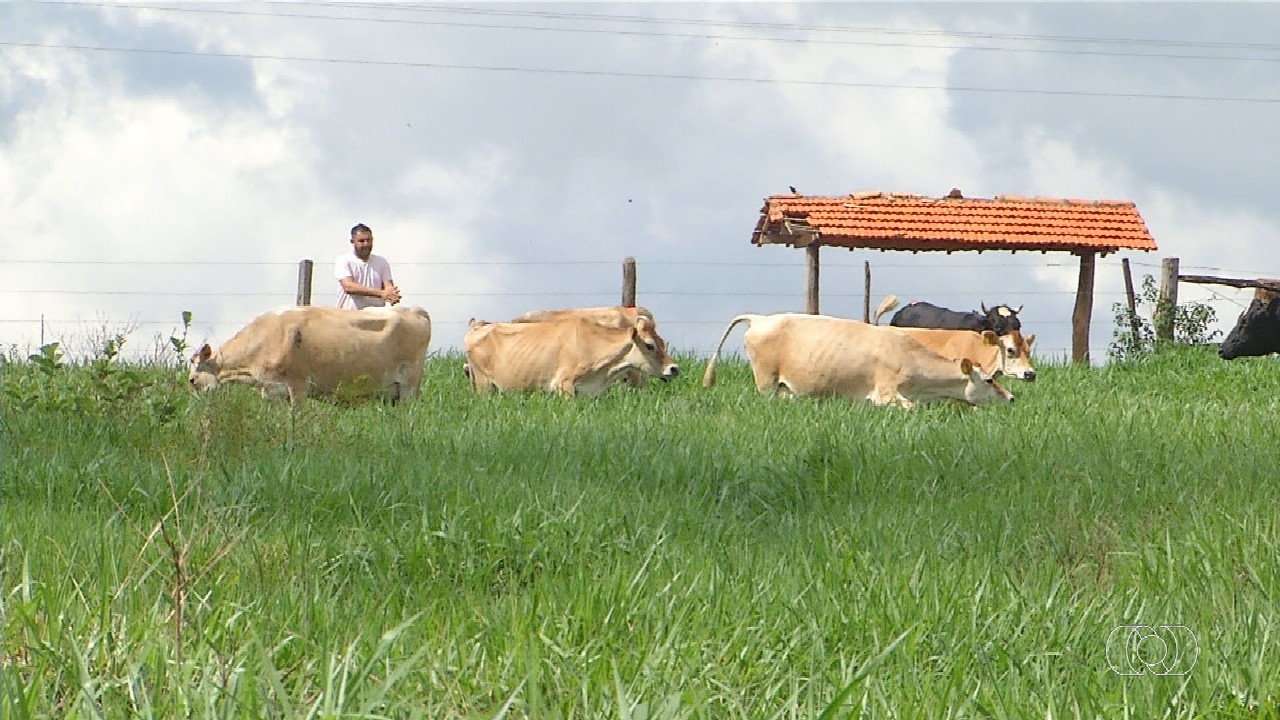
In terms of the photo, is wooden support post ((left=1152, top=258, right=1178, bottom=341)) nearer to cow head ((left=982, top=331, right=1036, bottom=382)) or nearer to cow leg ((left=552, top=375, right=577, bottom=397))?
cow head ((left=982, top=331, right=1036, bottom=382))

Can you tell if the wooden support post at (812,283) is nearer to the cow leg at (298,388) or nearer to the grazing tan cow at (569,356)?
the grazing tan cow at (569,356)

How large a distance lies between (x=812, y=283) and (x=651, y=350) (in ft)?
28.4

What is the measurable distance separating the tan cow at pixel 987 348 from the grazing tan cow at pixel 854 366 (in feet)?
2.55

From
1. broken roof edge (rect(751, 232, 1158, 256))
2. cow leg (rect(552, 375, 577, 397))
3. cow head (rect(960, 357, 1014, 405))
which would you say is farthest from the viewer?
broken roof edge (rect(751, 232, 1158, 256))

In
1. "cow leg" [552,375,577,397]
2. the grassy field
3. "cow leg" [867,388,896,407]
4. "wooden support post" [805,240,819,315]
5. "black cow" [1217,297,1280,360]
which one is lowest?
the grassy field

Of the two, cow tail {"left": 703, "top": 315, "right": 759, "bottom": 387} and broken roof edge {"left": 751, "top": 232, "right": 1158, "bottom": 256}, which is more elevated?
broken roof edge {"left": 751, "top": 232, "right": 1158, "bottom": 256}

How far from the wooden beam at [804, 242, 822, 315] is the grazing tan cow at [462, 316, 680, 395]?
26.6 ft

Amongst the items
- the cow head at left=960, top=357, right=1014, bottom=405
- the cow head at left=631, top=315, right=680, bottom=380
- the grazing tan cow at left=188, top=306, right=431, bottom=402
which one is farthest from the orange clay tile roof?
the grazing tan cow at left=188, top=306, right=431, bottom=402

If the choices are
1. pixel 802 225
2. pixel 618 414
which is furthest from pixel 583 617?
pixel 802 225

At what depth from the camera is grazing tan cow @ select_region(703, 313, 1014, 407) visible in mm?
11430

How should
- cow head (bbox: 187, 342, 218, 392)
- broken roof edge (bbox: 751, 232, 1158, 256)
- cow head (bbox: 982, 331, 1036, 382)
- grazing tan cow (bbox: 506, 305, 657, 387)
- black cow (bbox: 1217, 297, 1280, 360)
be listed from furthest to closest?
broken roof edge (bbox: 751, 232, 1158, 256)
black cow (bbox: 1217, 297, 1280, 360)
grazing tan cow (bbox: 506, 305, 657, 387)
cow head (bbox: 982, 331, 1036, 382)
cow head (bbox: 187, 342, 218, 392)

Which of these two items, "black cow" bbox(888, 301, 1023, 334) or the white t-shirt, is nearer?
the white t-shirt

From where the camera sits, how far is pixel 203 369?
10.2 meters

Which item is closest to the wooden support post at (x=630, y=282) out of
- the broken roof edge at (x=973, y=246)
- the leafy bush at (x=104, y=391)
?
the broken roof edge at (x=973, y=246)
